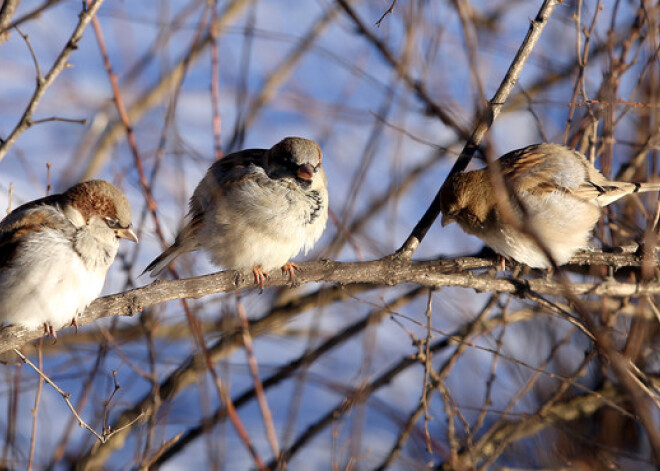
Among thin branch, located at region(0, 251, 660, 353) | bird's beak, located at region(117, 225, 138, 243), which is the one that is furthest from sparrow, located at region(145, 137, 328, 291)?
bird's beak, located at region(117, 225, 138, 243)

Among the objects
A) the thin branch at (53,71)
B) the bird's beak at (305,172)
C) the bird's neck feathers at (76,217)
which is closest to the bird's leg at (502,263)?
the bird's beak at (305,172)

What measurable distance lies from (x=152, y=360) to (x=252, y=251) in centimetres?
75

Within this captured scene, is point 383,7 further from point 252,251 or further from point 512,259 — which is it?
point 512,259

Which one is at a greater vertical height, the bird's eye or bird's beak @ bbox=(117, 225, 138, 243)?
the bird's eye

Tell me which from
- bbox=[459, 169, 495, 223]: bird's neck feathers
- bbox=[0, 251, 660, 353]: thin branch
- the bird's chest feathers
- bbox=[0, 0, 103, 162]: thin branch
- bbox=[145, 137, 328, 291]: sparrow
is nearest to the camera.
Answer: bbox=[0, 0, 103, 162]: thin branch

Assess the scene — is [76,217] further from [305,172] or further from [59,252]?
[305,172]

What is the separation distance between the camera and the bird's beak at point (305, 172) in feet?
11.3

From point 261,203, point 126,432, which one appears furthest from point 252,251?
point 126,432

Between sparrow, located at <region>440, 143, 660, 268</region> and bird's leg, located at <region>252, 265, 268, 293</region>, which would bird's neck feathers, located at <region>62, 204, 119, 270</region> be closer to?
bird's leg, located at <region>252, 265, 268, 293</region>

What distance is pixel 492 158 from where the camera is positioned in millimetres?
1174

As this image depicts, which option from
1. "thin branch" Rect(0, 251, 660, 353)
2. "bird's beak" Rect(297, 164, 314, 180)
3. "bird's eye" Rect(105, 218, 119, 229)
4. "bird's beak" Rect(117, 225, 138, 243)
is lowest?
"thin branch" Rect(0, 251, 660, 353)

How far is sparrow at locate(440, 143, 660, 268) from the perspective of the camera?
11.8 ft

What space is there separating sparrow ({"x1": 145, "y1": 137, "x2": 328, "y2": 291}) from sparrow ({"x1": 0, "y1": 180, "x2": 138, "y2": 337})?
15.8 inches

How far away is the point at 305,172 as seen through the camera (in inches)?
135
